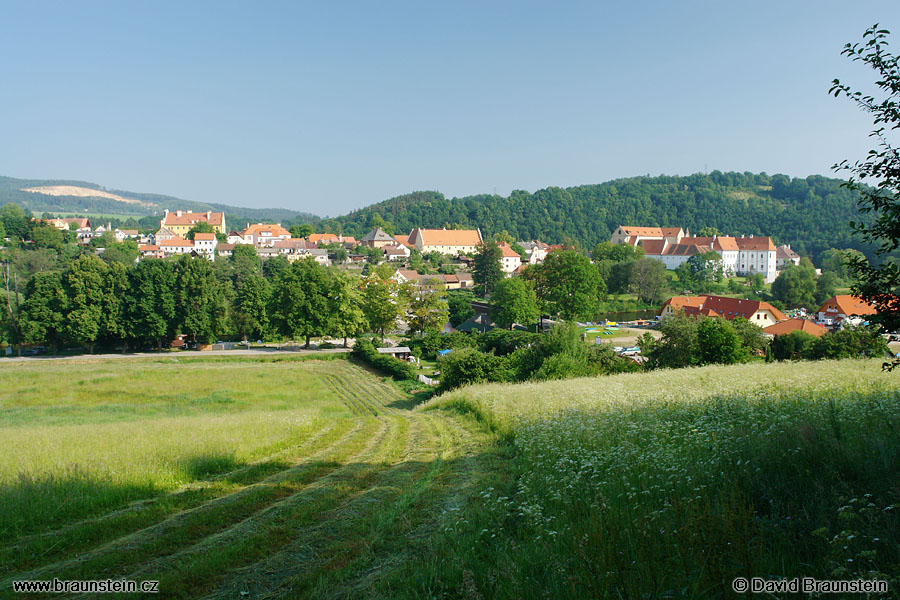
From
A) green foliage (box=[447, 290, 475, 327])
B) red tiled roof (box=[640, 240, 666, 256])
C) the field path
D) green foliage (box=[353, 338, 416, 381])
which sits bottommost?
green foliage (box=[353, 338, 416, 381])

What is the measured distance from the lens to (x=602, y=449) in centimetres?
754

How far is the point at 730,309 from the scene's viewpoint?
6319 centimetres

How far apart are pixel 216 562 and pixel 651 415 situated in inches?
283

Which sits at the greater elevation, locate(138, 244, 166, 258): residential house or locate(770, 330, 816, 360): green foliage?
locate(138, 244, 166, 258): residential house

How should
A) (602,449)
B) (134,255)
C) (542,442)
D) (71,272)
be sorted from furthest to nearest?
1. (134,255)
2. (71,272)
3. (542,442)
4. (602,449)

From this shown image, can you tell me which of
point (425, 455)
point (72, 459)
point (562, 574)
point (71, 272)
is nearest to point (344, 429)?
point (425, 455)

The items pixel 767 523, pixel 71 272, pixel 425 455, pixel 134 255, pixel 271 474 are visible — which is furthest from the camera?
pixel 134 255

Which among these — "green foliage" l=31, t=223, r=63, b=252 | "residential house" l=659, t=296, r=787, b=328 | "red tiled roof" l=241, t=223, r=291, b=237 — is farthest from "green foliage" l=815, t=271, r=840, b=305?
"red tiled roof" l=241, t=223, r=291, b=237

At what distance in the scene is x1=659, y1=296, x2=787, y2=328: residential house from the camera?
196ft

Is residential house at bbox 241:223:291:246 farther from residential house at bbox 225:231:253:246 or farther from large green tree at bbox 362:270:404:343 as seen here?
large green tree at bbox 362:270:404:343

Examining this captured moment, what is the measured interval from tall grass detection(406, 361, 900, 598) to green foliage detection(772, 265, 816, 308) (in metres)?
82.9

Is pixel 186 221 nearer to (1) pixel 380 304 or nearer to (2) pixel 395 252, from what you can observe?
(2) pixel 395 252

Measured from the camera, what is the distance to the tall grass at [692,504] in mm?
3840

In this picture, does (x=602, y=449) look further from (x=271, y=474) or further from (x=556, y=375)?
(x=556, y=375)
